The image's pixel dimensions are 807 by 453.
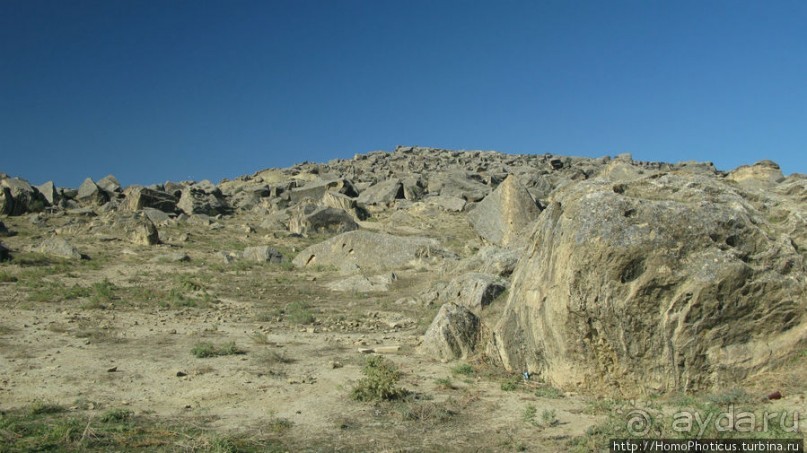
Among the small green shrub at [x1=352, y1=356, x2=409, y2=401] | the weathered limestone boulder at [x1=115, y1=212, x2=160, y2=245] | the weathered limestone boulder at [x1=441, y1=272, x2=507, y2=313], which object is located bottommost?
the small green shrub at [x1=352, y1=356, x2=409, y2=401]

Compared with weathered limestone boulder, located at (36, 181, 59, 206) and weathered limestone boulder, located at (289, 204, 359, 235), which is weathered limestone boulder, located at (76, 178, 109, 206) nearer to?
weathered limestone boulder, located at (36, 181, 59, 206)

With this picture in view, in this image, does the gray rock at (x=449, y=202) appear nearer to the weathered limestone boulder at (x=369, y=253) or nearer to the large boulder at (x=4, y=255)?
the weathered limestone boulder at (x=369, y=253)

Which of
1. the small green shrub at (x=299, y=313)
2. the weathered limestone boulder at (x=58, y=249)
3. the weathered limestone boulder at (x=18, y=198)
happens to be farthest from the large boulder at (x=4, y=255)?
the weathered limestone boulder at (x=18, y=198)

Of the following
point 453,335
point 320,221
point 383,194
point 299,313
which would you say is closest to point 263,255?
point 320,221

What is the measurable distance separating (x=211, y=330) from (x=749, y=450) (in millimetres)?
10211

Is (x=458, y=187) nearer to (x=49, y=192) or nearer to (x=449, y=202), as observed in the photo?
(x=449, y=202)

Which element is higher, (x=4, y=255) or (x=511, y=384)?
(x=4, y=255)

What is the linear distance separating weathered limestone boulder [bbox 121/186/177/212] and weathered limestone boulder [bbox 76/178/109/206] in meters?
3.13

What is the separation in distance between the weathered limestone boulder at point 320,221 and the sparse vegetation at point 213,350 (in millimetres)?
17029

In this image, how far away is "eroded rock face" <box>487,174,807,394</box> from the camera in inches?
280

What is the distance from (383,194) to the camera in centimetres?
3731

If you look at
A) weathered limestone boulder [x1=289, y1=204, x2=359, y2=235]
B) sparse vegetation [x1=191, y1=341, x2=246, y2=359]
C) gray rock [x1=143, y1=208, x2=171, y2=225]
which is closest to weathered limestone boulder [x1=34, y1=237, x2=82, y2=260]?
gray rock [x1=143, y1=208, x2=171, y2=225]

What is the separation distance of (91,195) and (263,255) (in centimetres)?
1877

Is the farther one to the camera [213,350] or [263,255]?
[263,255]
